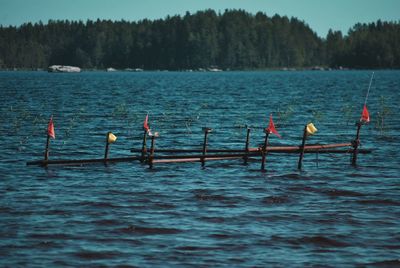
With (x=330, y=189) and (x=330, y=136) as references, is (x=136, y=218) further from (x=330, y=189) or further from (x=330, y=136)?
(x=330, y=136)

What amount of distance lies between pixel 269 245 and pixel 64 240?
5182 millimetres

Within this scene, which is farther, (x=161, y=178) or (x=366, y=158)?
(x=366, y=158)

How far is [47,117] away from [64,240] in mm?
37347

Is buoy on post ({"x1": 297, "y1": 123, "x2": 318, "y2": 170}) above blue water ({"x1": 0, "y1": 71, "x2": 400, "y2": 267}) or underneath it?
above

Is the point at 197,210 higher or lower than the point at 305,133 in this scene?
lower

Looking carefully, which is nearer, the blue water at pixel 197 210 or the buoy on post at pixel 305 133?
the blue water at pixel 197 210

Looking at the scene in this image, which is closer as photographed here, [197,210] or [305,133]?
[197,210]

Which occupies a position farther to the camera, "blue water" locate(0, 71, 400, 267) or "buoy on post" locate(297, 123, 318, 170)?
"buoy on post" locate(297, 123, 318, 170)

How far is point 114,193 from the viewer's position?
2491 centimetres

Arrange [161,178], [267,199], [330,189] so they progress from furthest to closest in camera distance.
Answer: [161,178], [330,189], [267,199]

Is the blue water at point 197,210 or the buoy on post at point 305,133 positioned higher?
the buoy on post at point 305,133

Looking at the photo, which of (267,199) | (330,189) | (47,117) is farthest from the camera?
(47,117)

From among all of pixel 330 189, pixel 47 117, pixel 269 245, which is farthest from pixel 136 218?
pixel 47 117

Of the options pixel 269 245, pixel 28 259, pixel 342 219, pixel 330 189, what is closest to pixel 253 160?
pixel 330 189
